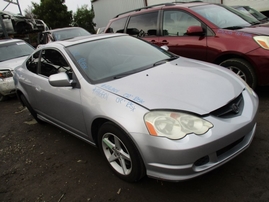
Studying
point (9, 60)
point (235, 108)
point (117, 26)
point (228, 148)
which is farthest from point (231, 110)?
point (9, 60)

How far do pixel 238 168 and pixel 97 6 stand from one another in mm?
27064

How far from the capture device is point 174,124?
2.05 metres

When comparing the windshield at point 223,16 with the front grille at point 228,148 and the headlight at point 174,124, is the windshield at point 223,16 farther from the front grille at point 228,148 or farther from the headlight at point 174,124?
the headlight at point 174,124

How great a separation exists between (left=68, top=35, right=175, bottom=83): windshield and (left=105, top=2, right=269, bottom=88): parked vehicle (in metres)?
1.12

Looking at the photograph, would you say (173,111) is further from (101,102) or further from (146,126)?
(101,102)

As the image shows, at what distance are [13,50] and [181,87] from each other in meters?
6.76

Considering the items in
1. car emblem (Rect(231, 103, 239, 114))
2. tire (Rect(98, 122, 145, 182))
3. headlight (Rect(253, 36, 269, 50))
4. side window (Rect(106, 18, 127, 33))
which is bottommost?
tire (Rect(98, 122, 145, 182))

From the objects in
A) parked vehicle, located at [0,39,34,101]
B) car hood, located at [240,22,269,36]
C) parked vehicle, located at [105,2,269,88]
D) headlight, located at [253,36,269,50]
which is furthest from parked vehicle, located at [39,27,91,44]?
headlight, located at [253,36,269,50]

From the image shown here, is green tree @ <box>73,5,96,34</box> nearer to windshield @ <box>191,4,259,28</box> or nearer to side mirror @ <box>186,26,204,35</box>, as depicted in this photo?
windshield @ <box>191,4,259,28</box>

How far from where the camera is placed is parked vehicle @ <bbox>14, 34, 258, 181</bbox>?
2.04m

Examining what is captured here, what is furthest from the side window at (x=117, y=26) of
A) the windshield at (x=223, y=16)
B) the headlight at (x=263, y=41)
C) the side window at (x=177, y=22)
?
the headlight at (x=263, y=41)

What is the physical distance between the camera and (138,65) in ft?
10.1

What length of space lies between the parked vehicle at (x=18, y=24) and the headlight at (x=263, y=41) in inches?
422

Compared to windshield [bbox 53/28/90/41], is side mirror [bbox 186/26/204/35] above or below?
above
